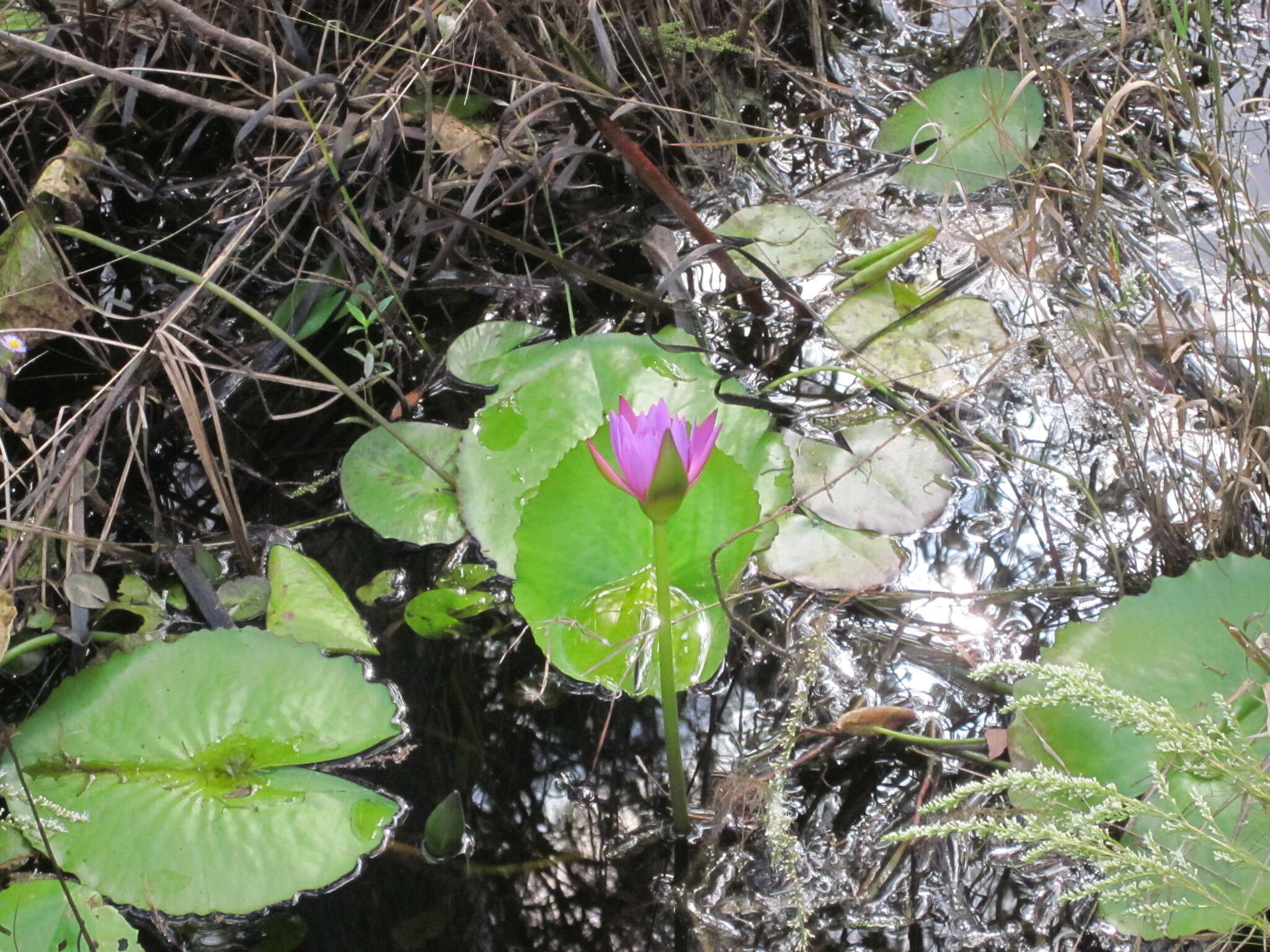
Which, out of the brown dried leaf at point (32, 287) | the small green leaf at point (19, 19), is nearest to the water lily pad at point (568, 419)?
the brown dried leaf at point (32, 287)

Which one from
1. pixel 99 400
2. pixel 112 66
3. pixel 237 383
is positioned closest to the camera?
pixel 99 400

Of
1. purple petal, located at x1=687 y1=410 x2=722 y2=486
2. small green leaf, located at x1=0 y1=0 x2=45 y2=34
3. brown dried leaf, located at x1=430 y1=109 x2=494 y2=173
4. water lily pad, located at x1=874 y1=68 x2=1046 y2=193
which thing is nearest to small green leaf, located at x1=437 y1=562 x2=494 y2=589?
purple petal, located at x1=687 y1=410 x2=722 y2=486

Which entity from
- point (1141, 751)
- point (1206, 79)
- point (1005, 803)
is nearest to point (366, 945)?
point (1005, 803)

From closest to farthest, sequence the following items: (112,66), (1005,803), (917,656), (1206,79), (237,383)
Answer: (1005,803), (917,656), (237,383), (112,66), (1206,79)

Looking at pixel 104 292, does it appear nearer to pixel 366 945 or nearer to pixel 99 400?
pixel 99 400

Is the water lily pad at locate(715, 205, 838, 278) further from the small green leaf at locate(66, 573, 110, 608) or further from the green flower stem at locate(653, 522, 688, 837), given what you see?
the small green leaf at locate(66, 573, 110, 608)

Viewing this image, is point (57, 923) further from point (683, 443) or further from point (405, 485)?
point (683, 443)

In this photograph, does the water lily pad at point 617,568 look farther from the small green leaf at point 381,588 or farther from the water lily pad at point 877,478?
the small green leaf at point 381,588
